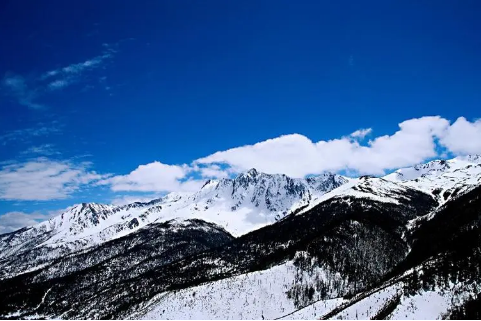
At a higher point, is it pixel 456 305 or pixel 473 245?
pixel 473 245

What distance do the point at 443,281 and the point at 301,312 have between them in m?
51.2

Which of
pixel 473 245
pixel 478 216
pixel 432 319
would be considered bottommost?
pixel 432 319

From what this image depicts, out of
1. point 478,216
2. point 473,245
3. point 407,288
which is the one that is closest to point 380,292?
point 407,288

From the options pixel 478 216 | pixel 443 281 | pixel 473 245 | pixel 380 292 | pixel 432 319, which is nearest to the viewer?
pixel 432 319

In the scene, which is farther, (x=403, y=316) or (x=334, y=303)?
(x=334, y=303)

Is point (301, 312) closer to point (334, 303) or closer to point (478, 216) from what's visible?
point (334, 303)

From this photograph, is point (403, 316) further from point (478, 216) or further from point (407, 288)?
point (478, 216)

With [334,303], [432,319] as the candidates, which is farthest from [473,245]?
[432,319]

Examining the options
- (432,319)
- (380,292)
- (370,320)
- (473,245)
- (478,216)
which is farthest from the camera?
(478,216)

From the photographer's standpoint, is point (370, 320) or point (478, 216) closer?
point (370, 320)

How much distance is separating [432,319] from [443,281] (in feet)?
Result: 78.1

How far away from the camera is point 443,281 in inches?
4574

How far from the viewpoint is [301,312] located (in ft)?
481

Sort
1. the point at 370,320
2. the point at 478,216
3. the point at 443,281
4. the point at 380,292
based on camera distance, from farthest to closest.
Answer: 1. the point at 478,216
2. the point at 380,292
3. the point at 443,281
4. the point at 370,320
